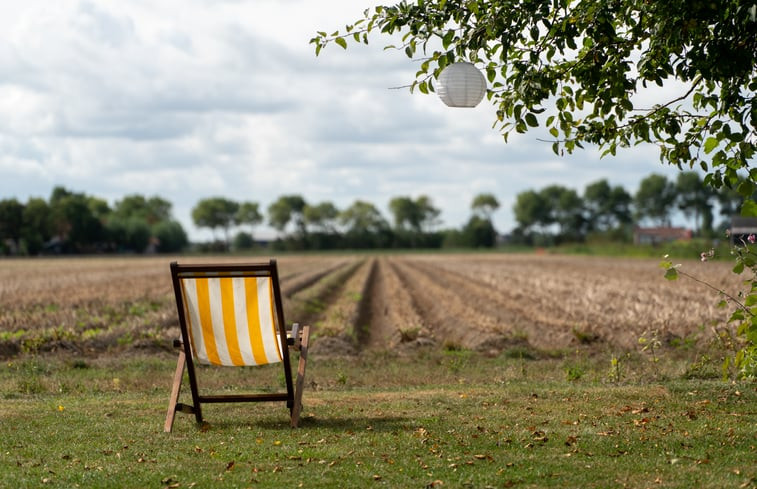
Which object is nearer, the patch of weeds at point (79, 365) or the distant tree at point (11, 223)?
the patch of weeds at point (79, 365)

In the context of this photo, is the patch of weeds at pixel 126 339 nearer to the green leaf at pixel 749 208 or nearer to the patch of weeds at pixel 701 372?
the patch of weeds at pixel 701 372

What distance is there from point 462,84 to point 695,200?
147 m

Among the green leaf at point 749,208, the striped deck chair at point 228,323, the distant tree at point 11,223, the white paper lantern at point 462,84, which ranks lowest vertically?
the striped deck chair at point 228,323

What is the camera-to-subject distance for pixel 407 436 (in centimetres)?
823

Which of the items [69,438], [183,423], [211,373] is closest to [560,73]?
[183,423]

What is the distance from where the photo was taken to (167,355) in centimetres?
1706

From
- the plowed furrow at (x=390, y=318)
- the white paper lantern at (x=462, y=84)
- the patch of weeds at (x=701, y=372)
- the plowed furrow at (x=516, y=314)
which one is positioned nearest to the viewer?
the white paper lantern at (x=462, y=84)

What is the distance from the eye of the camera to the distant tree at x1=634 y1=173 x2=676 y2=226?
16762 cm

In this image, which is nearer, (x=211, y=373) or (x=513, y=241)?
(x=211, y=373)

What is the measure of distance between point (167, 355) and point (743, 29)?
1239cm

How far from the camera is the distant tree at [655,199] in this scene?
168 m

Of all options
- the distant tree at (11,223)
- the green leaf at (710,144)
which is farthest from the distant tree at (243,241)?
the green leaf at (710,144)

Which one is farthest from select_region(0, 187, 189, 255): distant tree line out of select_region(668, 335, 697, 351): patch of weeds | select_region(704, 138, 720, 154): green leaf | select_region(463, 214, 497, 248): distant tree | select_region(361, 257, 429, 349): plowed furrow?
select_region(704, 138, 720, 154): green leaf

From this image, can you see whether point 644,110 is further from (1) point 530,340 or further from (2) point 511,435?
(1) point 530,340
